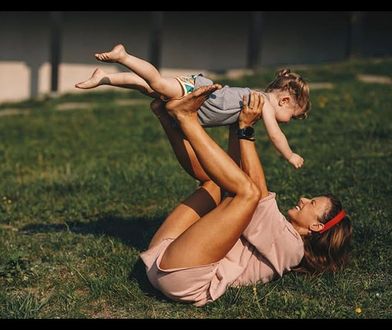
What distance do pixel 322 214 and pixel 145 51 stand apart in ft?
52.2

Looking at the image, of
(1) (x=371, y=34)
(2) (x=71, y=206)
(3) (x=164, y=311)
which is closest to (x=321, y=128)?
(2) (x=71, y=206)

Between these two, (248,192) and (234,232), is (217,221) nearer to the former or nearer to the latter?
(234,232)

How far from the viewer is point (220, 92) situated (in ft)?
16.7

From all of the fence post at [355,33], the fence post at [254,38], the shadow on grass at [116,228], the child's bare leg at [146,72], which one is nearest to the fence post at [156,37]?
the fence post at [254,38]

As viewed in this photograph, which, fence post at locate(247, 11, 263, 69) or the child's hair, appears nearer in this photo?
the child's hair

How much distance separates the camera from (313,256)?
16.7 ft

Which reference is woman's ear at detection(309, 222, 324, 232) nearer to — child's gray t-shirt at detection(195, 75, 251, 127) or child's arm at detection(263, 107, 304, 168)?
child's arm at detection(263, 107, 304, 168)

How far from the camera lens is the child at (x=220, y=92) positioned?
4.99 meters

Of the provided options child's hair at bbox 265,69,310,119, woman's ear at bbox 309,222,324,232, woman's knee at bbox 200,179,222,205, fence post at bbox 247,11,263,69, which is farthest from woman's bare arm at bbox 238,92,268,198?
fence post at bbox 247,11,263,69

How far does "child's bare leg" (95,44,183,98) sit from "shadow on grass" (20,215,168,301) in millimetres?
1412

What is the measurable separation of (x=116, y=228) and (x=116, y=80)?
5.88 feet

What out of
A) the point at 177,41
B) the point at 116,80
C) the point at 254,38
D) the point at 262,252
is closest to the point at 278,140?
the point at 262,252

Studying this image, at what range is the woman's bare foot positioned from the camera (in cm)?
482
